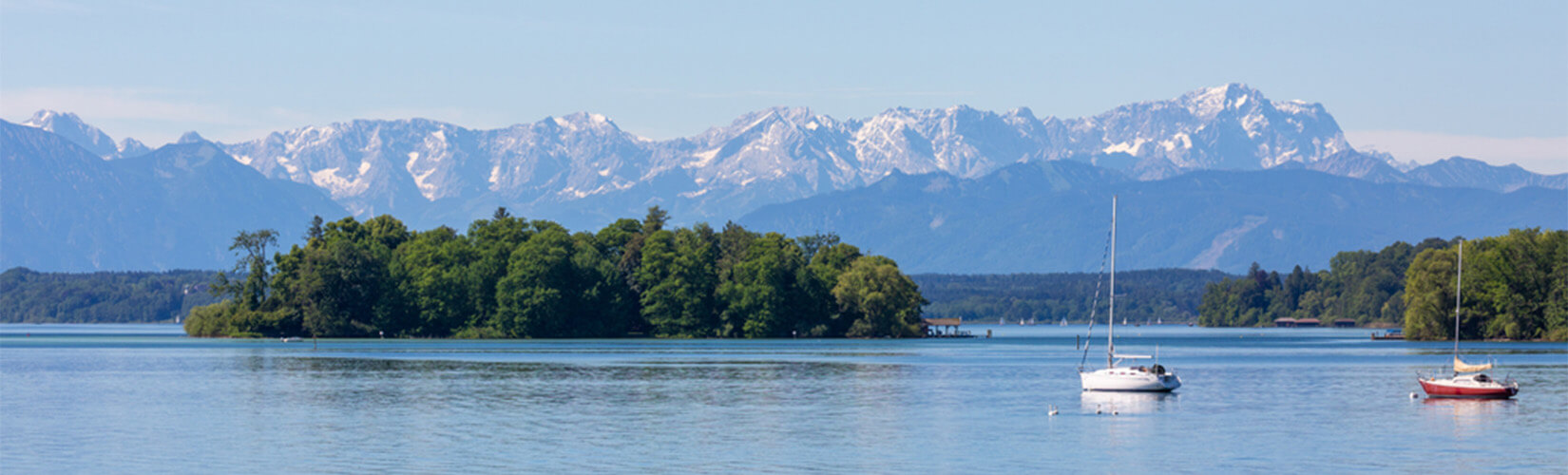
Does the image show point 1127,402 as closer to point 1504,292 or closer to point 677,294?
point 1504,292

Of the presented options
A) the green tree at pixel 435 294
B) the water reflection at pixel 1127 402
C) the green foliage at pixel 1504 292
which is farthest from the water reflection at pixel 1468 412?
the green tree at pixel 435 294

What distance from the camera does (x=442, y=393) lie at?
79.8 metres

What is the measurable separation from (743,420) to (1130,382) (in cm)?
2644

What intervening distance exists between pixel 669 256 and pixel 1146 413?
5302 inches

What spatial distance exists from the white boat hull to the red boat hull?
12.0 metres

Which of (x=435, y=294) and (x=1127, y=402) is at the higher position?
(x=435, y=294)

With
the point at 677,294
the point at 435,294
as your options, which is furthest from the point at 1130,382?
the point at 435,294

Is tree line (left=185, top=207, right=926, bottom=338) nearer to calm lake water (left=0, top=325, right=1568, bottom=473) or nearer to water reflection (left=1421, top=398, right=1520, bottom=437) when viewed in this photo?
calm lake water (left=0, top=325, right=1568, bottom=473)

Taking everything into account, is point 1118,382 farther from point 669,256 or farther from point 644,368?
point 669,256

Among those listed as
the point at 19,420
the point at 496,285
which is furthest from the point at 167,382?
the point at 496,285

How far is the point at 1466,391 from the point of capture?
78.0m

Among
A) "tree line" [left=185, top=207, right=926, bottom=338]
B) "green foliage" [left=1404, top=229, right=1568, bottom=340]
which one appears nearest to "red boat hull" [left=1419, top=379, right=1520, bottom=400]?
"green foliage" [left=1404, top=229, right=1568, bottom=340]

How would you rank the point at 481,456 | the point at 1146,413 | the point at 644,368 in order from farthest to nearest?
the point at 644,368 < the point at 1146,413 < the point at 481,456

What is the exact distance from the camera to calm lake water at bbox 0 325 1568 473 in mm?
49000
